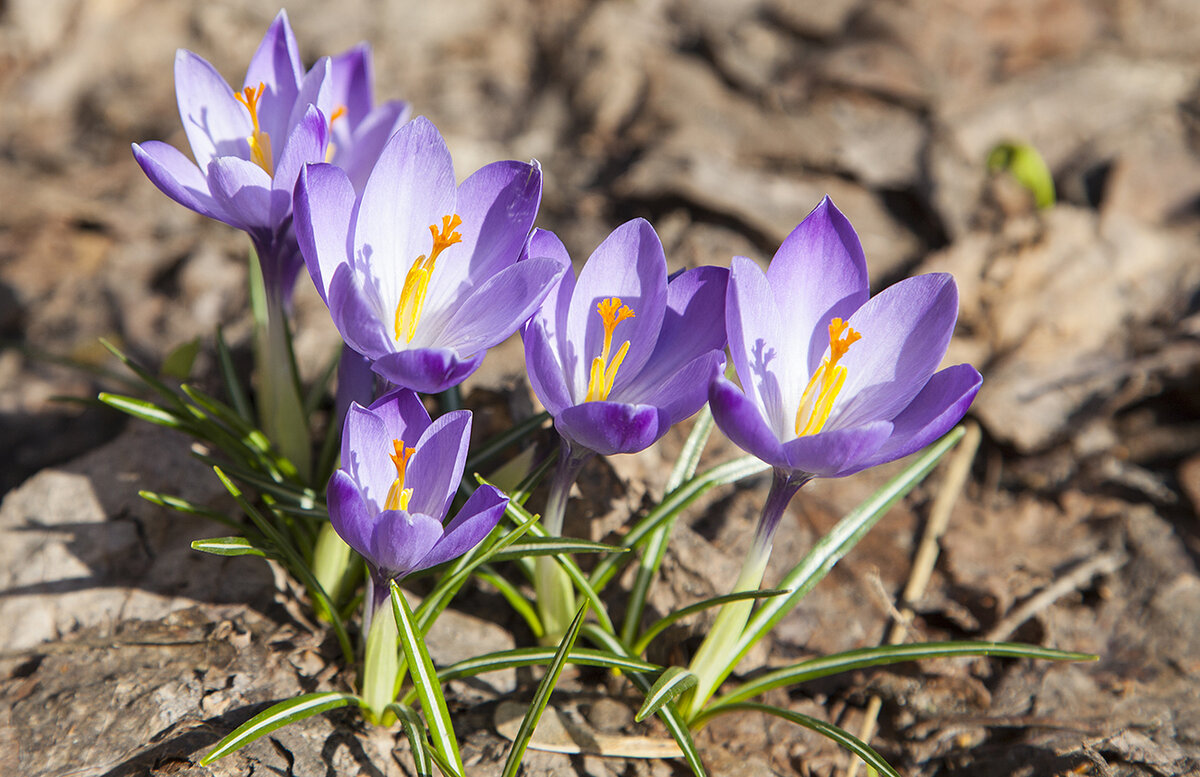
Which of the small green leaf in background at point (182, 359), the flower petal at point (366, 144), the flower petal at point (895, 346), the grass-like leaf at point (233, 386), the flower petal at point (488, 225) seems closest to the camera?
the flower petal at point (895, 346)

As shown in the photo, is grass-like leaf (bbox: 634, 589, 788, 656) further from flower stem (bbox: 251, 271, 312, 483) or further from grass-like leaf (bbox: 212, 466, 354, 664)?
flower stem (bbox: 251, 271, 312, 483)

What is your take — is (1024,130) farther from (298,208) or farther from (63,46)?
(63,46)

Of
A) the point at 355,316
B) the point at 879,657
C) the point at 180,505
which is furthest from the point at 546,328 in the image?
the point at 879,657

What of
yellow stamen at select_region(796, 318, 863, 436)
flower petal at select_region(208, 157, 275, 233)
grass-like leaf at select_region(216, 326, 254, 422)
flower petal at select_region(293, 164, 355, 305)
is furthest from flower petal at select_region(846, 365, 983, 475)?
grass-like leaf at select_region(216, 326, 254, 422)

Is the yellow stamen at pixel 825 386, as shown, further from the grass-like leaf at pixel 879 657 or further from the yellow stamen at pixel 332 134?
the yellow stamen at pixel 332 134

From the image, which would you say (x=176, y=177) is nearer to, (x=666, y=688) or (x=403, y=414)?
(x=403, y=414)

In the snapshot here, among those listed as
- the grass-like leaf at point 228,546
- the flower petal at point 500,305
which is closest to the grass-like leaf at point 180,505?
the grass-like leaf at point 228,546
